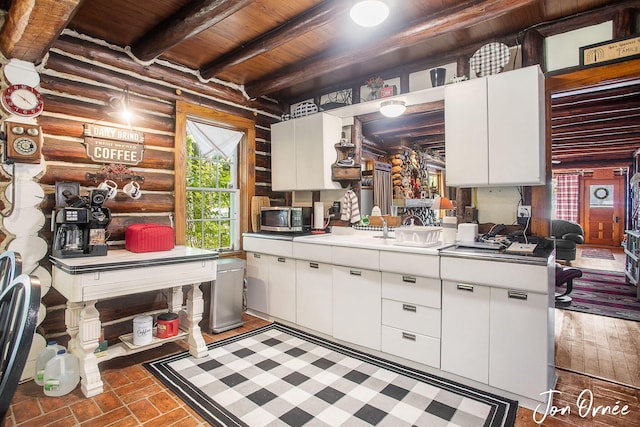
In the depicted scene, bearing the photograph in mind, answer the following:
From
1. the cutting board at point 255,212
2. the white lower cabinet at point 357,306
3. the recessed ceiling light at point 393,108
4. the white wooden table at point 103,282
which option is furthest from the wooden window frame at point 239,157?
the recessed ceiling light at point 393,108

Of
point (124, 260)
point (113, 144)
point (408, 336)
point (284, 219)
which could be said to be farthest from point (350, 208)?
point (113, 144)

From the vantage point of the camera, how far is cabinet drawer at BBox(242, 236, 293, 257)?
3.57 m

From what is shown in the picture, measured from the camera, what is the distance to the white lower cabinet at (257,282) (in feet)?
12.6

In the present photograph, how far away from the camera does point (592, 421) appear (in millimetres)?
2064

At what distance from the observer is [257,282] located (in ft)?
12.9

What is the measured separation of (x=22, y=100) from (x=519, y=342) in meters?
3.98

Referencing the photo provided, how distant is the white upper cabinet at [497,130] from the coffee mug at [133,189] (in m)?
2.82

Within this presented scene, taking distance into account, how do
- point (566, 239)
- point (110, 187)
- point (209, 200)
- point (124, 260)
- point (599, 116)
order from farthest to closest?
point (566, 239) → point (599, 116) → point (209, 200) → point (110, 187) → point (124, 260)

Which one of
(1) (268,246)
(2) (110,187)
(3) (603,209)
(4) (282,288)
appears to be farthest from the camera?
(3) (603,209)

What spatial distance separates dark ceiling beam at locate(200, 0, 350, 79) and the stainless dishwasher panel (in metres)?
2.05

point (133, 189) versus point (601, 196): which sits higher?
point (601, 196)

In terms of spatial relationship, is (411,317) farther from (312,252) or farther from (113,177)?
(113,177)

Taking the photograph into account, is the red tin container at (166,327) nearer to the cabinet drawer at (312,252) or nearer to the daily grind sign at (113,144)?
the cabinet drawer at (312,252)

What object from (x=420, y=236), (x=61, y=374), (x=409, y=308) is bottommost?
(x=61, y=374)
